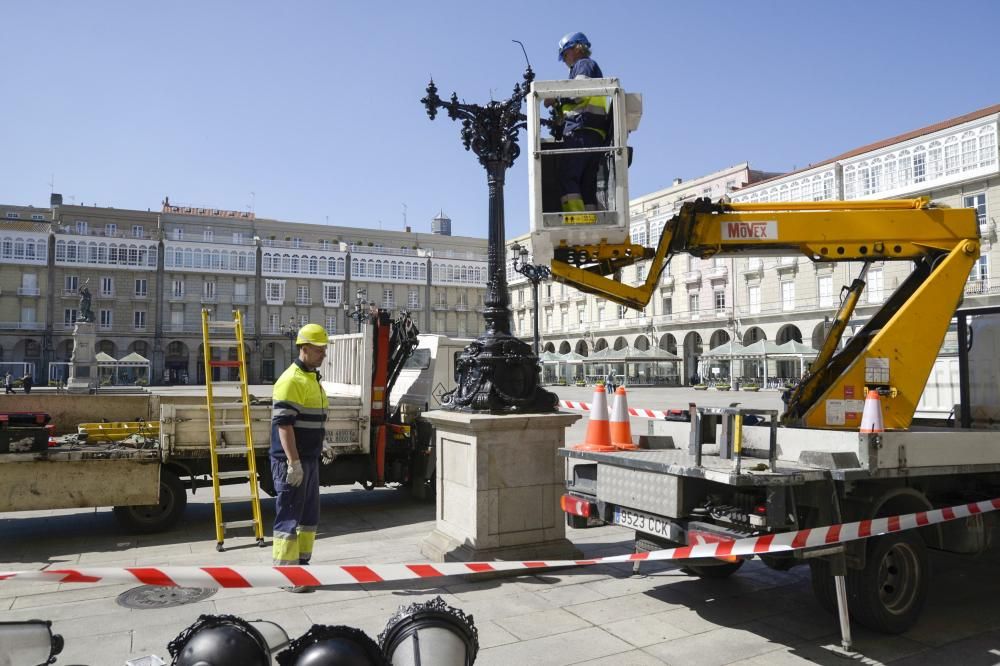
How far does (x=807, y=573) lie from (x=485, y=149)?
484 cm

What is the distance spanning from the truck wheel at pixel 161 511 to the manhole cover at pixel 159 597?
2237 millimetres

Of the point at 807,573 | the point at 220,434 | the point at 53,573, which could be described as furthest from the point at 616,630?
the point at 220,434

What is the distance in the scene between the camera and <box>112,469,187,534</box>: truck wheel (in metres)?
7.59

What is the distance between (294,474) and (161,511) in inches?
133

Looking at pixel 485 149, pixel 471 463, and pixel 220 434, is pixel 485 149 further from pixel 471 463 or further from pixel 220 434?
pixel 220 434

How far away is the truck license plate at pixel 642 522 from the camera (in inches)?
178

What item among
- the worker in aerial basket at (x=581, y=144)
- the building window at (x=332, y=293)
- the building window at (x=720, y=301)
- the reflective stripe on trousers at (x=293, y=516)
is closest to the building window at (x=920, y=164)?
the building window at (x=720, y=301)

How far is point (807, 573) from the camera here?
237 inches

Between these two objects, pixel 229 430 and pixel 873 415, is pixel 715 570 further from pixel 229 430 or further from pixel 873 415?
pixel 229 430

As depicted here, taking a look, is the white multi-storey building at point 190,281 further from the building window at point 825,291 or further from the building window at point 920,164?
the building window at point 920,164

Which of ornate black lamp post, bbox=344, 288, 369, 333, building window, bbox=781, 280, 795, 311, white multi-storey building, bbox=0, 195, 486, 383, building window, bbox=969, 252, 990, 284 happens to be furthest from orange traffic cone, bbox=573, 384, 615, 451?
white multi-storey building, bbox=0, 195, 486, 383

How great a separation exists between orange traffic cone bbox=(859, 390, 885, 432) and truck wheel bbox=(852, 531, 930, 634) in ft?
2.38

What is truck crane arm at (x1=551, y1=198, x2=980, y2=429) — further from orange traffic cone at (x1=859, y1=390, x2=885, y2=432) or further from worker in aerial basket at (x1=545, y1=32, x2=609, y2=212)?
orange traffic cone at (x1=859, y1=390, x2=885, y2=432)

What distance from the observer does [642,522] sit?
471 cm
